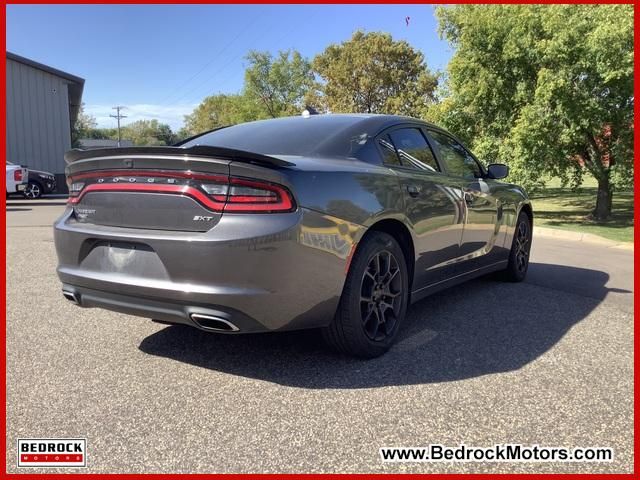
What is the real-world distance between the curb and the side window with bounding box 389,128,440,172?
654 cm

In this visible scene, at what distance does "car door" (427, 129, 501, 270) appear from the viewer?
453 centimetres

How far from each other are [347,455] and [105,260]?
5.58 feet

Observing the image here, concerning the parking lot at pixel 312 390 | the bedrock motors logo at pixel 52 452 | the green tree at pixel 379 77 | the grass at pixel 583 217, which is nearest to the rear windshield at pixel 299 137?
the parking lot at pixel 312 390

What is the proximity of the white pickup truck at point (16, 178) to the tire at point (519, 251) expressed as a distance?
17176mm

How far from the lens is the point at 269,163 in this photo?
285 cm

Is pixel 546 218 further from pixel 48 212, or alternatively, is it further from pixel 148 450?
pixel 148 450

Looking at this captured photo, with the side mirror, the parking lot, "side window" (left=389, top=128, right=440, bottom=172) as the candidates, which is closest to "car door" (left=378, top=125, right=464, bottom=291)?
"side window" (left=389, top=128, right=440, bottom=172)

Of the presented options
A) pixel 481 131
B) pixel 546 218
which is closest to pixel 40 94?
pixel 481 131

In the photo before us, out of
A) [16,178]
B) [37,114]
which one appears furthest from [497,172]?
[37,114]

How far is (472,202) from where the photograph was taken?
461cm

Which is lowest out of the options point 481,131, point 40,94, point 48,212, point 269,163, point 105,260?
point 48,212

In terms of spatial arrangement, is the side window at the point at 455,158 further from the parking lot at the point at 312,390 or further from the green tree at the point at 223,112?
the green tree at the point at 223,112

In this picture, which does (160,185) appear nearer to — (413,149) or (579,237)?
(413,149)

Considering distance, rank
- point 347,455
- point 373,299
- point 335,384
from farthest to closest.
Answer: point 373,299
point 335,384
point 347,455
